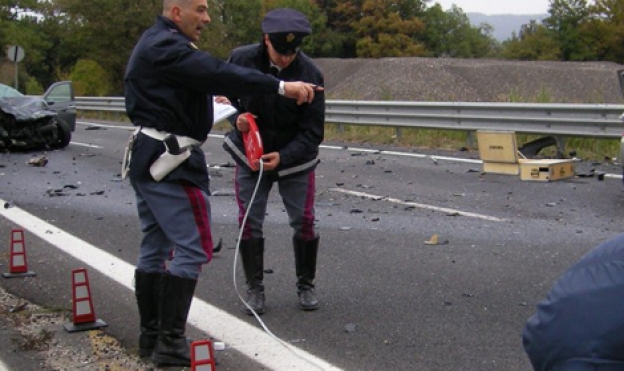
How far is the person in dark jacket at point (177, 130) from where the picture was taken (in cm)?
429

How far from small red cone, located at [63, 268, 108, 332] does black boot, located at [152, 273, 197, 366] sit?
34.3 inches

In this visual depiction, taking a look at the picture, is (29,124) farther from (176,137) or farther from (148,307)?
(176,137)

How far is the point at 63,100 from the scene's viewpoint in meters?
19.6

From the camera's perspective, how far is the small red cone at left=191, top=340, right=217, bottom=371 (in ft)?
12.8

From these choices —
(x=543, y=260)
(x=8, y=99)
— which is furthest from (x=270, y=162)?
(x=8, y=99)

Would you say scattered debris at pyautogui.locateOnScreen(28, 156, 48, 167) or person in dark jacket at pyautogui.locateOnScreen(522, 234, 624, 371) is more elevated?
person in dark jacket at pyautogui.locateOnScreen(522, 234, 624, 371)

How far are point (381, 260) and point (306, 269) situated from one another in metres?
1.46

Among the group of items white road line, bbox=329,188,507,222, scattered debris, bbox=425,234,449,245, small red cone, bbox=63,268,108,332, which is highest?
small red cone, bbox=63,268,108,332

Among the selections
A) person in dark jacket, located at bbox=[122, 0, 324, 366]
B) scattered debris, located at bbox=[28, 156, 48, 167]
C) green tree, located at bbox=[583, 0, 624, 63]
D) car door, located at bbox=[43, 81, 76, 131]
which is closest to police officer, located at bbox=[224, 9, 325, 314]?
person in dark jacket, located at bbox=[122, 0, 324, 366]

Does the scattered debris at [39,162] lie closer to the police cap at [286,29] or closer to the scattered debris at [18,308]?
the scattered debris at [18,308]

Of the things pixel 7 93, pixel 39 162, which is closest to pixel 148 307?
pixel 39 162

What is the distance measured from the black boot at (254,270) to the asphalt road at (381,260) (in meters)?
0.12

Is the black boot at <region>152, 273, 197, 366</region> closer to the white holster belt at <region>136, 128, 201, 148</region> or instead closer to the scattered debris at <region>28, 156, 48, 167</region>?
the white holster belt at <region>136, 128, 201, 148</region>

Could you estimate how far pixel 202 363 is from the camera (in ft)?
12.8
